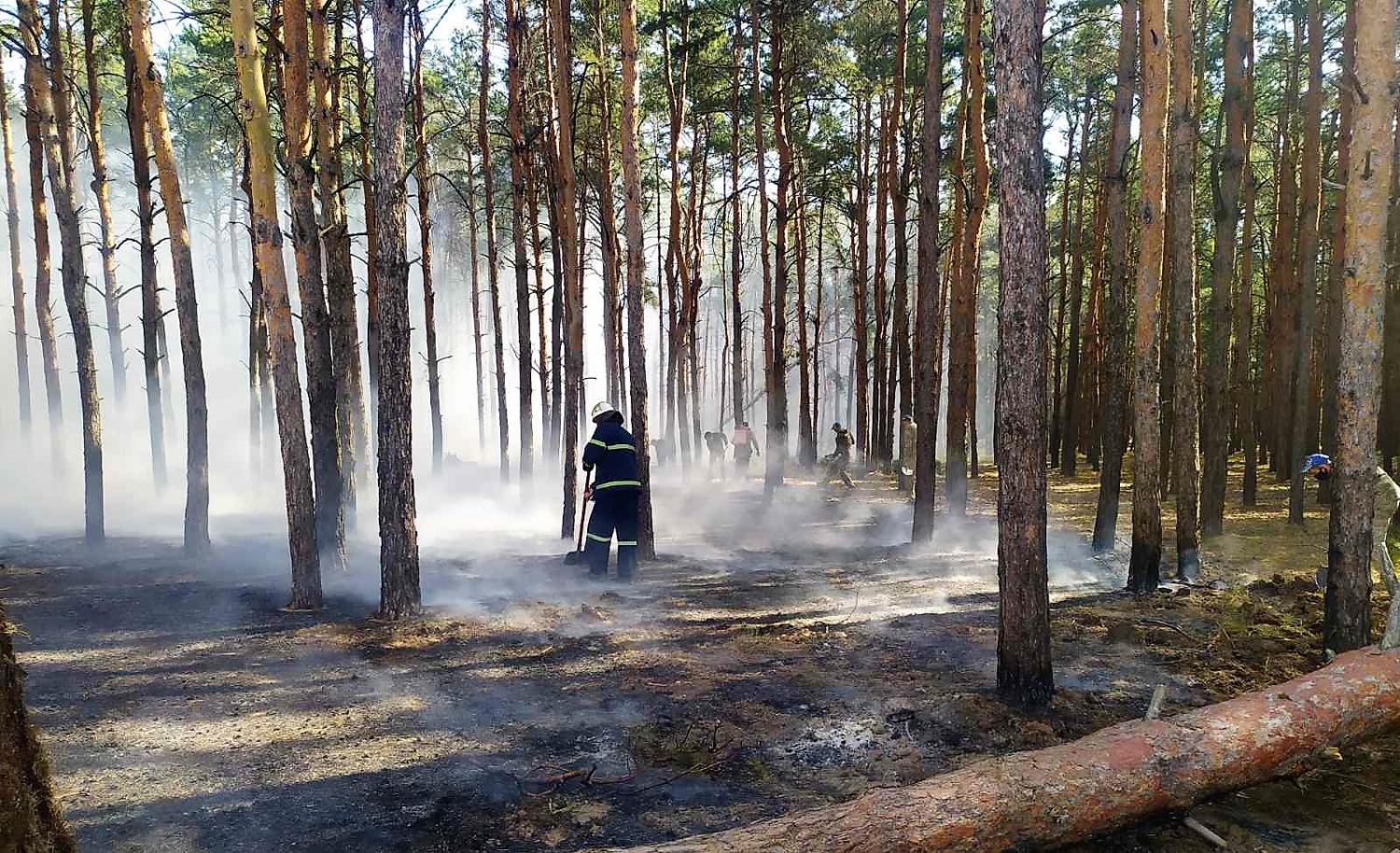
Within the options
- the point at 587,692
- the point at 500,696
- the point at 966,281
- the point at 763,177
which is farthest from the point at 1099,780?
the point at 763,177

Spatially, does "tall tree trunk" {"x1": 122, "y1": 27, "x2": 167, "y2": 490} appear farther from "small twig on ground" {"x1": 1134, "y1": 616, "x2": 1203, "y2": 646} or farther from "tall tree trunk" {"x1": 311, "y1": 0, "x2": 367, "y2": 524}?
"small twig on ground" {"x1": 1134, "y1": 616, "x2": 1203, "y2": 646}

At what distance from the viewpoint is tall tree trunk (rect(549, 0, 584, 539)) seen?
11.4 meters

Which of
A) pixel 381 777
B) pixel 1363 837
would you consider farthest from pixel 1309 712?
pixel 381 777

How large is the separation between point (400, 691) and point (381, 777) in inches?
60.6

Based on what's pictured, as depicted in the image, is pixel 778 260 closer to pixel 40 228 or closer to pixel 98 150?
pixel 98 150

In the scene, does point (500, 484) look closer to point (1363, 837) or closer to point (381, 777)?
point (381, 777)

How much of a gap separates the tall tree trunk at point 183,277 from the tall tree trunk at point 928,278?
9.85 metres

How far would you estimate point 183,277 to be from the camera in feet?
36.5

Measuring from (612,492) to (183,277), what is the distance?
6.88 meters

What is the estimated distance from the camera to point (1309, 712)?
470 cm

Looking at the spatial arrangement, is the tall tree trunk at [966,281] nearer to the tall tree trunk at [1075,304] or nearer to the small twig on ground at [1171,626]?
the small twig on ground at [1171,626]

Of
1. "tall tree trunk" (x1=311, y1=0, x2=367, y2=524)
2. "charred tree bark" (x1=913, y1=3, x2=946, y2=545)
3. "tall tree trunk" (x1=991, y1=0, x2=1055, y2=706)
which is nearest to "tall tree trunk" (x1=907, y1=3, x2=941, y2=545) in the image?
"charred tree bark" (x1=913, y1=3, x2=946, y2=545)

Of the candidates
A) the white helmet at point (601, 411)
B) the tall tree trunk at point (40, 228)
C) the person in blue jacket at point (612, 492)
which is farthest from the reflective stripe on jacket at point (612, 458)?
the tall tree trunk at point (40, 228)

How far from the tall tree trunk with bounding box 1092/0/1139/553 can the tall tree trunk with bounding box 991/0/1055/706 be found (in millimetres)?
6368
